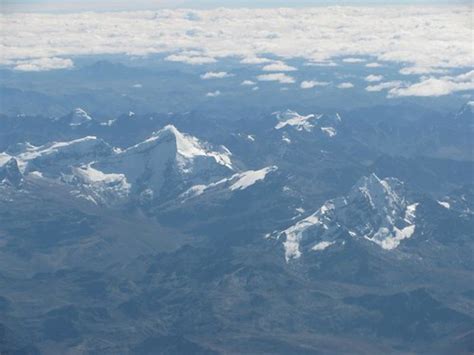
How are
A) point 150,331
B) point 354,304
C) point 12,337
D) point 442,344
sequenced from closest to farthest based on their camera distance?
point 12,337 → point 442,344 → point 150,331 → point 354,304

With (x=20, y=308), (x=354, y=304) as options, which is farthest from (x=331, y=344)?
(x=20, y=308)

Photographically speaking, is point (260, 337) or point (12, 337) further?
point (260, 337)

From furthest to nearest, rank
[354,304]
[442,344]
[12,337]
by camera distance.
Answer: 1. [354,304]
2. [442,344]
3. [12,337]

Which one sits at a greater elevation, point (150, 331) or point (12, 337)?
point (12, 337)

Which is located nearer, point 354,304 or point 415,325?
point 415,325

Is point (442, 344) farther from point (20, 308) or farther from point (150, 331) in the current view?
point (20, 308)

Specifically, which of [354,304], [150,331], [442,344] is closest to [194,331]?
[150,331]

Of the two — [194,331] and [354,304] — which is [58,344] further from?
[354,304]

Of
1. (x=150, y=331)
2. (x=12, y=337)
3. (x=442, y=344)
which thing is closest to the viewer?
(x=12, y=337)

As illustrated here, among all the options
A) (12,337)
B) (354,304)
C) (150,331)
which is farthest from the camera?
(354,304)
